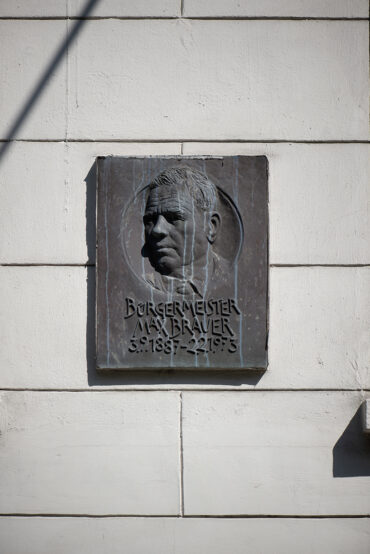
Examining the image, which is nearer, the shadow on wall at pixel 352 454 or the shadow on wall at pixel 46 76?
the shadow on wall at pixel 352 454

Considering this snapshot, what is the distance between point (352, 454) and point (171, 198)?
67.7 inches

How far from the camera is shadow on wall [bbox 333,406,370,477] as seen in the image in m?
4.08

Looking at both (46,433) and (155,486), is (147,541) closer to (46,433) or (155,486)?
(155,486)

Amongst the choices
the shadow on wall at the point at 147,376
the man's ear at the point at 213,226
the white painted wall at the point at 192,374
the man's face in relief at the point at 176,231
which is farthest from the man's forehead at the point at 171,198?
the shadow on wall at the point at 147,376

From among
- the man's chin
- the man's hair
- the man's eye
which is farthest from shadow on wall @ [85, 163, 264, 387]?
the man's hair

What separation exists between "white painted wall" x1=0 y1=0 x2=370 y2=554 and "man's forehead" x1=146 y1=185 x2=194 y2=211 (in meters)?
0.24

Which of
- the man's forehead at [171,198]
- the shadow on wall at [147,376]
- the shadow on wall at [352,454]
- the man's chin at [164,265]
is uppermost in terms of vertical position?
the man's forehead at [171,198]

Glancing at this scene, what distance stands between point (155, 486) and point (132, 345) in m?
0.78

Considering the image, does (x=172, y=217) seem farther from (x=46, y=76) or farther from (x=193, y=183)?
(x=46, y=76)

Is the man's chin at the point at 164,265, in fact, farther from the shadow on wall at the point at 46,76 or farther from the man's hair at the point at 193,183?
the shadow on wall at the point at 46,76

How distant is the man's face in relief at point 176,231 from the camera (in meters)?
4.10

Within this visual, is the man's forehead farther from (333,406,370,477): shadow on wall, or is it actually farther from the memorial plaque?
(333,406,370,477): shadow on wall

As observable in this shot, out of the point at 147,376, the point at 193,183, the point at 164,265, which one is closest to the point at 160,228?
the point at 164,265

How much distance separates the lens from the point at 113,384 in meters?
4.14
